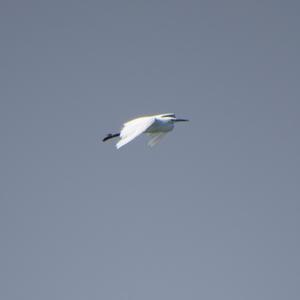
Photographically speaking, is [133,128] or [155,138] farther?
[155,138]

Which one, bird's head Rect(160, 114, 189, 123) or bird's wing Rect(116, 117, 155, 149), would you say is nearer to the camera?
bird's wing Rect(116, 117, 155, 149)

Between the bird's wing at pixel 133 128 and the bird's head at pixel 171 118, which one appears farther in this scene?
the bird's head at pixel 171 118

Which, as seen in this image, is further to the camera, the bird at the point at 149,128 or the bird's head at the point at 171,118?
the bird's head at the point at 171,118

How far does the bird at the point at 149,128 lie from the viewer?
30641 millimetres

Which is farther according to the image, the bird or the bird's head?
the bird's head

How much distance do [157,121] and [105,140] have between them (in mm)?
1868

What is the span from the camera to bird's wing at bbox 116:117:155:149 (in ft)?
98.1

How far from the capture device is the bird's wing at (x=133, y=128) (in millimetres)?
29891

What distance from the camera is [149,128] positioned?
108ft

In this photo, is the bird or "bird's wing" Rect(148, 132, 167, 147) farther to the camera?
"bird's wing" Rect(148, 132, 167, 147)

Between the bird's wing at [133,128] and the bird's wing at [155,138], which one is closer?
the bird's wing at [133,128]

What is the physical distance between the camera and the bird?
101 ft

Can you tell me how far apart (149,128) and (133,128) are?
5.53 ft

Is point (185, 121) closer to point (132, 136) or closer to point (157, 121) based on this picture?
point (157, 121)
